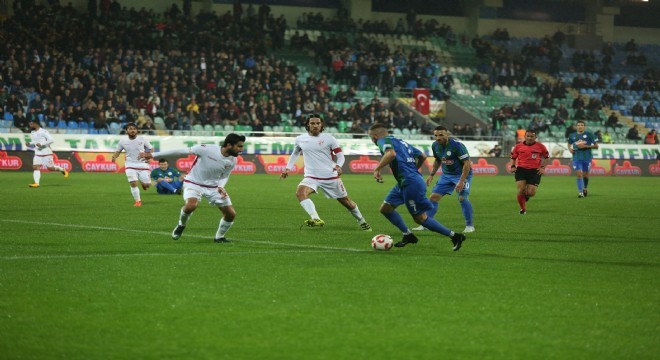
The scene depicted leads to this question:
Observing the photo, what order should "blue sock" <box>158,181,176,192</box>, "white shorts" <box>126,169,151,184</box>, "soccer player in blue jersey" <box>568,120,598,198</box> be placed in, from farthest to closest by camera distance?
1. "soccer player in blue jersey" <box>568,120,598,198</box>
2. "blue sock" <box>158,181,176,192</box>
3. "white shorts" <box>126,169,151,184</box>

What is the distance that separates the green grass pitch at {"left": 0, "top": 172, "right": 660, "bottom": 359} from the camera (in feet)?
24.3

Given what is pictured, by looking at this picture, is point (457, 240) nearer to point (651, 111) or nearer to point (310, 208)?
point (310, 208)

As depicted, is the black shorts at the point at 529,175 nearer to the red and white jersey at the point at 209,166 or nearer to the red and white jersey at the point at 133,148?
the red and white jersey at the point at 133,148

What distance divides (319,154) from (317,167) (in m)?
0.27

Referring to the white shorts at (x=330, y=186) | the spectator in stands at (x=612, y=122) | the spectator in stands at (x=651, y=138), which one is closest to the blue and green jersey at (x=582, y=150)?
the white shorts at (x=330, y=186)

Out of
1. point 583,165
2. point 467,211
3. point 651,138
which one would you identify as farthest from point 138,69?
point 467,211

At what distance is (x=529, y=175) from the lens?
2233 centimetres

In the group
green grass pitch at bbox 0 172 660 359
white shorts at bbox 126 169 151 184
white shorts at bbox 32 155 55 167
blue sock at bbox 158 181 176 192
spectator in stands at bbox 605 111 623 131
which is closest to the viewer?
green grass pitch at bbox 0 172 660 359

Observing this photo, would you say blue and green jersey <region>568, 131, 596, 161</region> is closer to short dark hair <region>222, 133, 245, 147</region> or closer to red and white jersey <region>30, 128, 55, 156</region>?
red and white jersey <region>30, 128, 55, 156</region>

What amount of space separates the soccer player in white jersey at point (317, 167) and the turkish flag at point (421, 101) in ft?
110

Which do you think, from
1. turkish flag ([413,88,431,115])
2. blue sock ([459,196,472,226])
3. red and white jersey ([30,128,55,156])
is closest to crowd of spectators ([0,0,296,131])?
turkish flag ([413,88,431,115])

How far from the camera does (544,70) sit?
61938 mm

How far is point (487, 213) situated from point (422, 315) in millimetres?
13899

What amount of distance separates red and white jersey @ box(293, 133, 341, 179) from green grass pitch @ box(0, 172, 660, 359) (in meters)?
1.15
